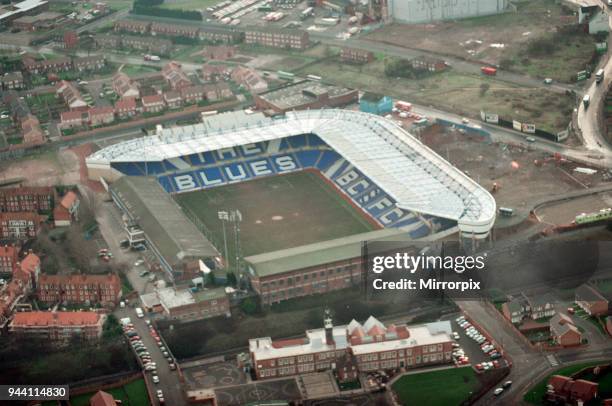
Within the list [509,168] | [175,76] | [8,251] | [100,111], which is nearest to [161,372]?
[8,251]

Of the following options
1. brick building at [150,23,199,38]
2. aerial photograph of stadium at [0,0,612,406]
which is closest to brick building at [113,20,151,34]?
aerial photograph of stadium at [0,0,612,406]

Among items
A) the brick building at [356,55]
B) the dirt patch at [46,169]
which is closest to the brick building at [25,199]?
the dirt patch at [46,169]

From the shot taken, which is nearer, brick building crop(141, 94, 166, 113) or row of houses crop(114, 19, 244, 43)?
brick building crop(141, 94, 166, 113)

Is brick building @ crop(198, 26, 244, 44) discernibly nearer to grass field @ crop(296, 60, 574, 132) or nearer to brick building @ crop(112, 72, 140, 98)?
grass field @ crop(296, 60, 574, 132)

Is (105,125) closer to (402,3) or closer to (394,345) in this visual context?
(402,3)

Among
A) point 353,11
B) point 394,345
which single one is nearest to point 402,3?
point 353,11

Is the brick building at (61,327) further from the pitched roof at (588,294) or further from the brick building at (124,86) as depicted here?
the brick building at (124,86)
